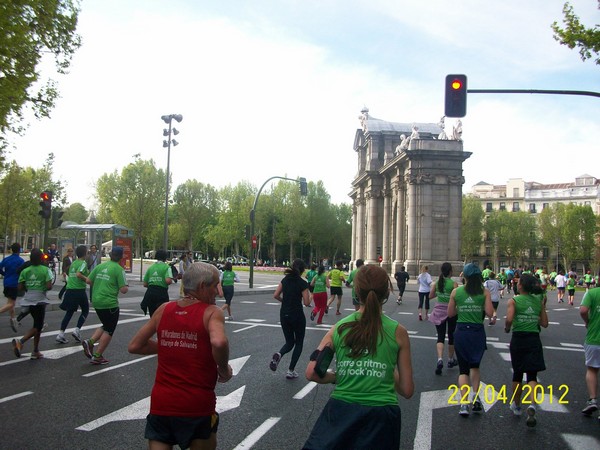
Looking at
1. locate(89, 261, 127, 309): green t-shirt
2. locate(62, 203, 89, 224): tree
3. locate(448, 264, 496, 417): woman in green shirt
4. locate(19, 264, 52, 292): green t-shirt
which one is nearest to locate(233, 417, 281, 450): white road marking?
locate(448, 264, 496, 417): woman in green shirt

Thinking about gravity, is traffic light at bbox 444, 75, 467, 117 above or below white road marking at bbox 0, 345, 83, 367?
above

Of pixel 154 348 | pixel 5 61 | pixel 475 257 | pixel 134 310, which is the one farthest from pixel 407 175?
pixel 475 257

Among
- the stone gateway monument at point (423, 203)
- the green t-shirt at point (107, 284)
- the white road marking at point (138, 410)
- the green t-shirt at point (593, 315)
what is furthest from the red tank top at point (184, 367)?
the stone gateway monument at point (423, 203)

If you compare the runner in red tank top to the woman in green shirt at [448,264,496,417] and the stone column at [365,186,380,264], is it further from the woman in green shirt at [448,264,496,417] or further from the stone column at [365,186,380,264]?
the stone column at [365,186,380,264]

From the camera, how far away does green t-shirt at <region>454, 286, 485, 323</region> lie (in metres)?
6.90

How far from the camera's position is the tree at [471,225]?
9156 centimetres

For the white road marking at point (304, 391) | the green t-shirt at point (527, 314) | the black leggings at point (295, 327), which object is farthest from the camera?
the black leggings at point (295, 327)

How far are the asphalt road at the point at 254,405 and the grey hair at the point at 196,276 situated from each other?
234 cm

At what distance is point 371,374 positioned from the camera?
300 centimetres

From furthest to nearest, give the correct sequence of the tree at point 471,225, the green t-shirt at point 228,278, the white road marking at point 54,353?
1. the tree at point 471,225
2. the green t-shirt at point 228,278
3. the white road marking at point 54,353

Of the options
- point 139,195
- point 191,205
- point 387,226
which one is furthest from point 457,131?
point 191,205

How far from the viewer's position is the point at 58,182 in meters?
55.7

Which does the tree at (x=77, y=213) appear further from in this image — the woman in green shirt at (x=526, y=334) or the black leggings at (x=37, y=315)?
the woman in green shirt at (x=526, y=334)

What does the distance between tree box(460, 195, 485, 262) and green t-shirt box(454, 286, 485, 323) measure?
8663cm
